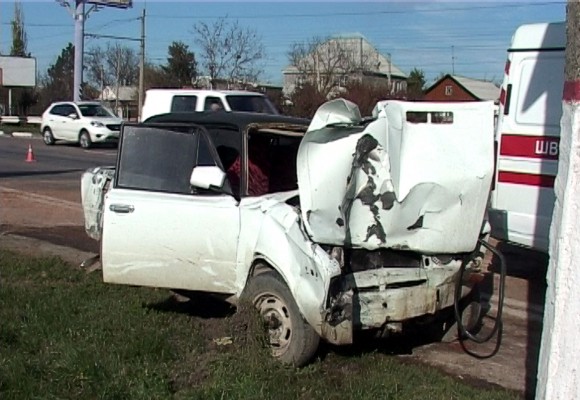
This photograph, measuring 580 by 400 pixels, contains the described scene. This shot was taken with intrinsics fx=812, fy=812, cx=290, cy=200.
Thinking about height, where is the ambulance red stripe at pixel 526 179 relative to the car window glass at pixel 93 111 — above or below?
below

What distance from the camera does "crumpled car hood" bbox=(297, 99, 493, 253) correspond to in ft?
17.9

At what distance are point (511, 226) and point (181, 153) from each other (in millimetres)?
3688

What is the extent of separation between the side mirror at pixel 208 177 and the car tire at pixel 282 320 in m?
0.76

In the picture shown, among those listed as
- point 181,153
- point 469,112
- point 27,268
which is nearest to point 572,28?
point 469,112

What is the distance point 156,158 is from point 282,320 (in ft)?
6.20

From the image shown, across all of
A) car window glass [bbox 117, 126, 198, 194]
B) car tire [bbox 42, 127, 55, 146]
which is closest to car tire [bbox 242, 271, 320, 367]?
car window glass [bbox 117, 126, 198, 194]

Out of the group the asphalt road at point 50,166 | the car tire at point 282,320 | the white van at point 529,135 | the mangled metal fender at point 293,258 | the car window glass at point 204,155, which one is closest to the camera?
the mangled metal fender at point 293,258

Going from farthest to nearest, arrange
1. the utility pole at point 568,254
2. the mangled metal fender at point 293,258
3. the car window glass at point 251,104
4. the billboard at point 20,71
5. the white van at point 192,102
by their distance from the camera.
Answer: the billboard at point 20,71 → the car window glass at point 251,104 → the white van at point 192,102 → the mangled metal fender at point 293,258 → the utility pole at point 568,254

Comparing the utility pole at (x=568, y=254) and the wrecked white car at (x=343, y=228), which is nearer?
the utility pole at (x=568, y=254)

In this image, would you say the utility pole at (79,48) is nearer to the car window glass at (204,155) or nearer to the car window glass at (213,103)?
the car window glass at (213,103)

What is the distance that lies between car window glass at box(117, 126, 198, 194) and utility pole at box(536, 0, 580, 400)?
11.1ft

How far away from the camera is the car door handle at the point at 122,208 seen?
6398 millimetres

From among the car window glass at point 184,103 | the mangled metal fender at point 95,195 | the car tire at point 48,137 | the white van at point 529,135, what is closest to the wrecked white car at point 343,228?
the mangled metal fender at point 95,195

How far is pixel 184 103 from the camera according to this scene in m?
17.8
